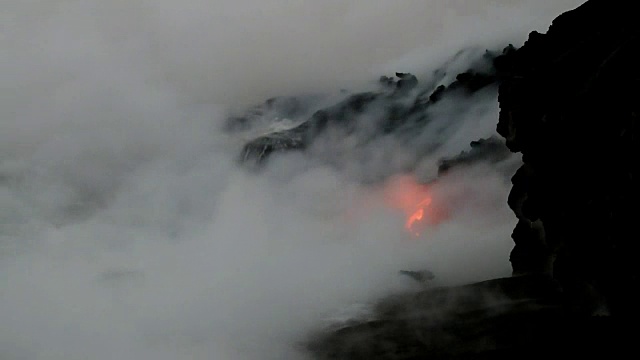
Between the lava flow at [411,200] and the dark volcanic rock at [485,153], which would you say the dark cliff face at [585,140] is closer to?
the dark volcanic rock at [485,153]

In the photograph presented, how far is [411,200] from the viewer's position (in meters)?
115

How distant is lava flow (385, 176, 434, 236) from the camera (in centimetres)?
9675

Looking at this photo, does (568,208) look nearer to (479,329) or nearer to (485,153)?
(479,329)

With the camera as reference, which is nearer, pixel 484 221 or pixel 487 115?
pixel 484 221

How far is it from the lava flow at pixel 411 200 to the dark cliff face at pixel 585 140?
6362cm

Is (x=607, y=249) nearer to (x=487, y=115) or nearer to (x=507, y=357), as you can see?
(x=507, y=357)

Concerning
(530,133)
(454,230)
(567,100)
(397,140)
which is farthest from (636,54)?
(397,140)

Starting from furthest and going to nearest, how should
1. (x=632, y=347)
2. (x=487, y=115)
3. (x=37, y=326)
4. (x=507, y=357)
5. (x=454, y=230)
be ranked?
(x=487, y=115) → (x=454, y=230) → (x=37, y=326) → (x=507, y=357) → (x=632, y=347)

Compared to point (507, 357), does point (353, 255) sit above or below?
above

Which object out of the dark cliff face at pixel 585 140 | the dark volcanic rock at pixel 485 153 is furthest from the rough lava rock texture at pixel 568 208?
the dark volcanic rock at pixel 485 153

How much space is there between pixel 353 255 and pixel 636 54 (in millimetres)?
69963

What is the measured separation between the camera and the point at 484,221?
8438 cm

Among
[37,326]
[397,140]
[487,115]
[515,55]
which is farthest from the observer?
[397,140]

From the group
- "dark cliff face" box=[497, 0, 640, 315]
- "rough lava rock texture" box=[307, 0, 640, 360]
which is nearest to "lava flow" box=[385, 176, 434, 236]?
"rough lava rock texture" box=[307, 0, 640, 360]
